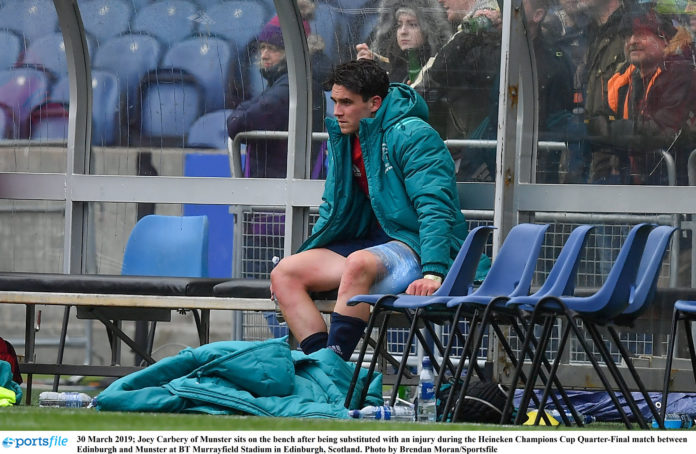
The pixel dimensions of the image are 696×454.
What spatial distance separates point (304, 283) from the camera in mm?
6418

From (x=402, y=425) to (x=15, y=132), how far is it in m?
4.68

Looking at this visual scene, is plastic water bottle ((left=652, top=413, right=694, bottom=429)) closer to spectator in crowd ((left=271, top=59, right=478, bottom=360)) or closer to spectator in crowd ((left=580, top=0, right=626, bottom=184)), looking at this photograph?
spectator in crowd ((left=271, top=59, right=478, bottom=360))

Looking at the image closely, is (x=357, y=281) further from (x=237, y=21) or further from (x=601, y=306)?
(x=237, y=21)

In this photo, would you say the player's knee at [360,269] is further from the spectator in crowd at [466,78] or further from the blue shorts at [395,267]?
the spectator in crowd at [466,78]

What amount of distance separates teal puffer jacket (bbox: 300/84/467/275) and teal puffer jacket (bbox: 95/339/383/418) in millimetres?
1076

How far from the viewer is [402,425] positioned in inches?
168

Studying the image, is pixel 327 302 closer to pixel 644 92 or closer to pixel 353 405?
pixel 353 405

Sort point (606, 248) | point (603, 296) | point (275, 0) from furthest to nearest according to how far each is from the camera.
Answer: point (275, 0), point (606, 248), point (603, 296)

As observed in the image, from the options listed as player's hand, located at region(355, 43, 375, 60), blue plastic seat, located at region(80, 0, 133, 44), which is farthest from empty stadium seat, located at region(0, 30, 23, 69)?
player's hand, located at region(355, 43, 375, 60)

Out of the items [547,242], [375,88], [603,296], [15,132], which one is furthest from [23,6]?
[603,296]

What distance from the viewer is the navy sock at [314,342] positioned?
6.24m

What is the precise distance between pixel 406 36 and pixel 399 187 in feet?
4.42

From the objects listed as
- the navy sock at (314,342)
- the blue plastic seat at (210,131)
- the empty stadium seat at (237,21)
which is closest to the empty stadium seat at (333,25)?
the empty stadium seat at (237,21)
